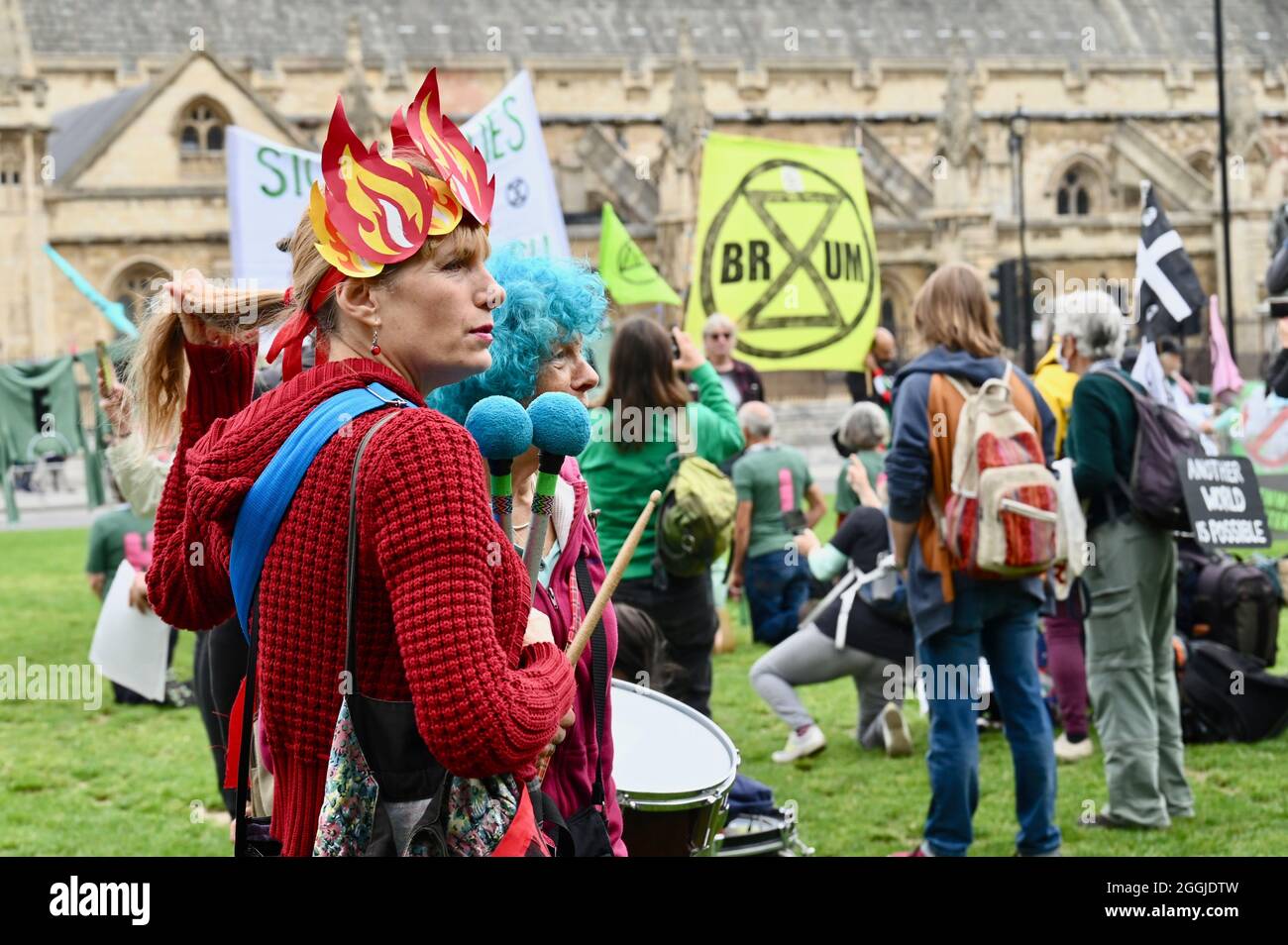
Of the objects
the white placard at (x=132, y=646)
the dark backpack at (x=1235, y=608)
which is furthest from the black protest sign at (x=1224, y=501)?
the white placard at (x=132, y=646)

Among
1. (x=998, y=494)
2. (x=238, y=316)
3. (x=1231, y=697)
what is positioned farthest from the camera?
(x=1231, y=697)

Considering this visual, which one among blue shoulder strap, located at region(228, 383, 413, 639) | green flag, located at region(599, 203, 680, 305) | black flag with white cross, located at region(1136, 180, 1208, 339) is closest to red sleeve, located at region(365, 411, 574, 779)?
blue shoulder strap, located at region(228, 383, 413, 639)

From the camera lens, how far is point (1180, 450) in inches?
241

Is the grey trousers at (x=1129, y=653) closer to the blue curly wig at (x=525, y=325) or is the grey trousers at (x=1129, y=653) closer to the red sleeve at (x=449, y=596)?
the blue curly wig at (x=525, y=325)

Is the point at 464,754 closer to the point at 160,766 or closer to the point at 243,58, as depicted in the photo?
the point at 160,766

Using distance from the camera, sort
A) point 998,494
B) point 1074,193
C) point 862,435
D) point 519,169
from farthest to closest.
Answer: point 1074,193, point 519,169, point 862,435, point 998,494

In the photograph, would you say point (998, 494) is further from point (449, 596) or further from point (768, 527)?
point (768, 527)

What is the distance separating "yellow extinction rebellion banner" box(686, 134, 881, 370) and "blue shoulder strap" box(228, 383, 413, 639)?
321 inches

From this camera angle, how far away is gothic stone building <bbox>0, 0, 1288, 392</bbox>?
115 ft

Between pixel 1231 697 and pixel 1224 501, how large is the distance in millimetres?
1923

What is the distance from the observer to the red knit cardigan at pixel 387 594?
207 centimetres

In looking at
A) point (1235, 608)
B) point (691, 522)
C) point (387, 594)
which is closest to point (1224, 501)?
point (1235, 608)

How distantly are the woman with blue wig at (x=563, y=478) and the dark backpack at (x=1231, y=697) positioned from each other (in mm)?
5489

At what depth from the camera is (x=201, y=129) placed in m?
36.9
